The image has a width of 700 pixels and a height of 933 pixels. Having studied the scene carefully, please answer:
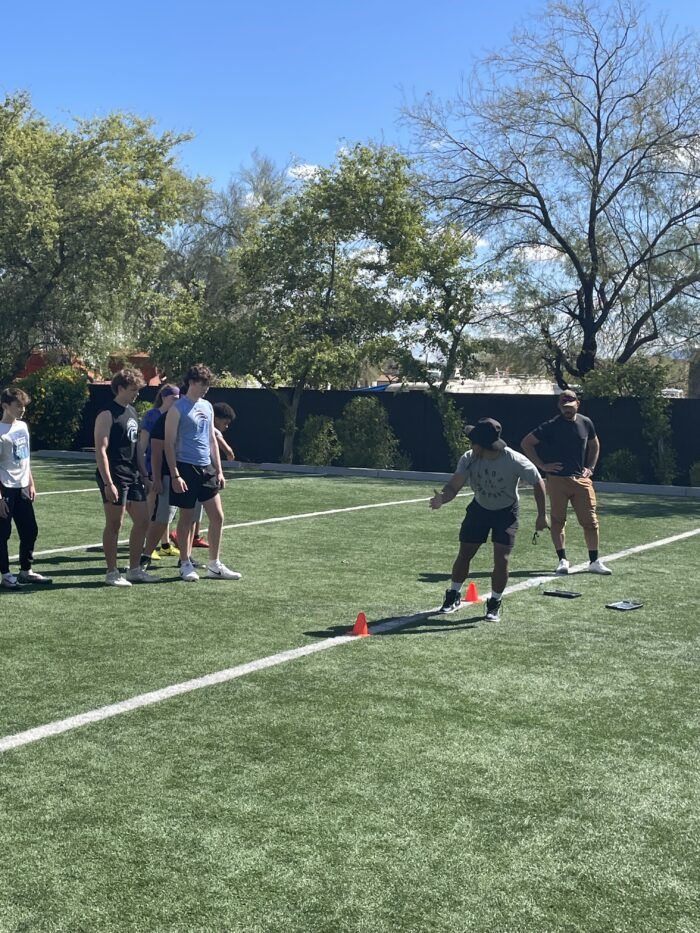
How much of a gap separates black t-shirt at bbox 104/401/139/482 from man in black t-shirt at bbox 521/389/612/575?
3988 millimetres

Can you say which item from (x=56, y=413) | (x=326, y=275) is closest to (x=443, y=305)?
(x=326, y=275)

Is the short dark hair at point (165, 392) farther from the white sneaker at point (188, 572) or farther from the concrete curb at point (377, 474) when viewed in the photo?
the concrete curb at point (377, 474)

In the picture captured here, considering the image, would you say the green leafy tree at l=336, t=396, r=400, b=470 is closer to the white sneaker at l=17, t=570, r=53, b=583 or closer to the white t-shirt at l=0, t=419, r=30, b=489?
the white sneaker at l=17, t=570, r=53, b=583

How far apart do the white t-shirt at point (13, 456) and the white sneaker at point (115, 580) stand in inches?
43.2

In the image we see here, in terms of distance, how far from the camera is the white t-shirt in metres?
9.07

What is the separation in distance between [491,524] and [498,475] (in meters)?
0.41

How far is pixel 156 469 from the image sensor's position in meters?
9.75

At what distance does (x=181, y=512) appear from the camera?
9516 millimetres

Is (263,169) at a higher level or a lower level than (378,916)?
higher

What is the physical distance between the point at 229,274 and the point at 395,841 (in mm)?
51570

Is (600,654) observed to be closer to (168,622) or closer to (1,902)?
(168,622)

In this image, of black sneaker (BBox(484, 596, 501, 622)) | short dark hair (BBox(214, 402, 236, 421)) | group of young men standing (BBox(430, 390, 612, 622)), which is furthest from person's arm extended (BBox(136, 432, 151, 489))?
black sneaker (BBox(484, 596, 501, 622))

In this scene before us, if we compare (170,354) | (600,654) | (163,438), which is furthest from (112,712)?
(170,354)

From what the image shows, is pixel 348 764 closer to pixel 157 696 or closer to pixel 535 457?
pixel 157 696
